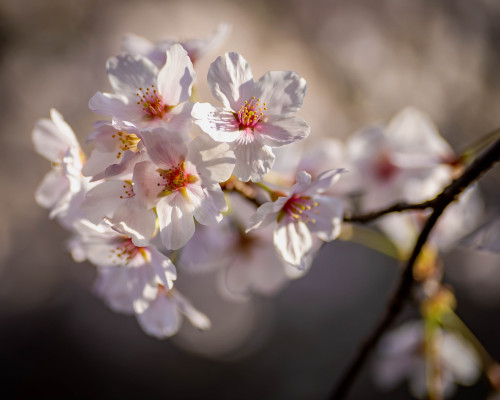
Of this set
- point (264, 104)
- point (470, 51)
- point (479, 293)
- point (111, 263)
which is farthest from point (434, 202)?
point (470, 51)

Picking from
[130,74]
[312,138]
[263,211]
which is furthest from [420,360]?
[312,138]

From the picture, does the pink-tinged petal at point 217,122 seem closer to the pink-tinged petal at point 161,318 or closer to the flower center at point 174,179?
the flower center at point 174,179

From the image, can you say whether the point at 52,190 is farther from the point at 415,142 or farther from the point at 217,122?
the point at 415,142

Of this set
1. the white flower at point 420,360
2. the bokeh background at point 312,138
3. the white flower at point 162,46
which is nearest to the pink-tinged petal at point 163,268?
the white flower at point 162,46

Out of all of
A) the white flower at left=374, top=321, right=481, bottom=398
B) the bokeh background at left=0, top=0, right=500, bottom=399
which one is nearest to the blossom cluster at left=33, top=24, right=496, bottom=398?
the white flower at left=374, top=321, right=481, bottom=398

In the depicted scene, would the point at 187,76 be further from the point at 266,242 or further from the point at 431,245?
the point at 431,245

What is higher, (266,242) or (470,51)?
(266,242)
